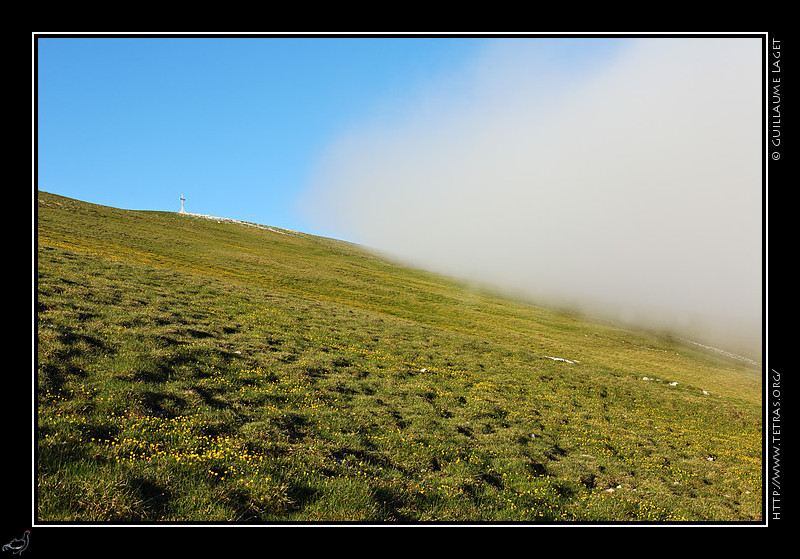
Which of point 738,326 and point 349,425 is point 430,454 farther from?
point 738,326

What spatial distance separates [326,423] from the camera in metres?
12.4

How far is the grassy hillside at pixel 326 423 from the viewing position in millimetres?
7625

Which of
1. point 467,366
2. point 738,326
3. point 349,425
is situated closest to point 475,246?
point 738,326

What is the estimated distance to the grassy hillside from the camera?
762cm

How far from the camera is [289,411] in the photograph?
12.5 m
